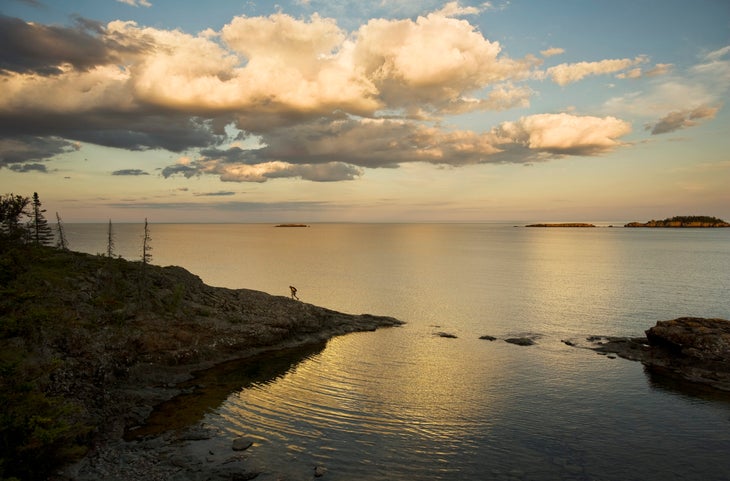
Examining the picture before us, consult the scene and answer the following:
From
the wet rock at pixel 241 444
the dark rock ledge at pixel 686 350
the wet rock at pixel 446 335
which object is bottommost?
the wet rock at pixel 446 335

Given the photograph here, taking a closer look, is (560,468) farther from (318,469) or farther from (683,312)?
(683,312)

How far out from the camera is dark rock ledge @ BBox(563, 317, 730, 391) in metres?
39.2

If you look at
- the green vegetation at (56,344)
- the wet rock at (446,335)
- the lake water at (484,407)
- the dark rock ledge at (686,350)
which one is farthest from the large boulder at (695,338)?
the green vegetation at (56,344)

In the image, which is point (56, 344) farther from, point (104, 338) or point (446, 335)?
point (446, 335)

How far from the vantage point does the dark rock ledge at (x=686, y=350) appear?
39.2 m

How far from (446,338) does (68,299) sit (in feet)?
136

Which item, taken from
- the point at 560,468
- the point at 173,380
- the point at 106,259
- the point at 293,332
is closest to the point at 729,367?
the point at 560,468

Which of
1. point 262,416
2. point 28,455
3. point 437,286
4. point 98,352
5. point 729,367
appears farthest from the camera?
point 437,286

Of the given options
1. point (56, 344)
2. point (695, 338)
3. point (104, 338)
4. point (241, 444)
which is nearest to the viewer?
point (241, 444)

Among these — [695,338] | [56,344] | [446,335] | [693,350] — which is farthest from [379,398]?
[695,338]

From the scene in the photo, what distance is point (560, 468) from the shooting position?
77.4ft

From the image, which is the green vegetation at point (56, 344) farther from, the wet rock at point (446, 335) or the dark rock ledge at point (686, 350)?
the dark rock ledge at point (686, 350)

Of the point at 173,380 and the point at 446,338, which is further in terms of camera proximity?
the point at 446,338

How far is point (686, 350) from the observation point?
43.1 metres
